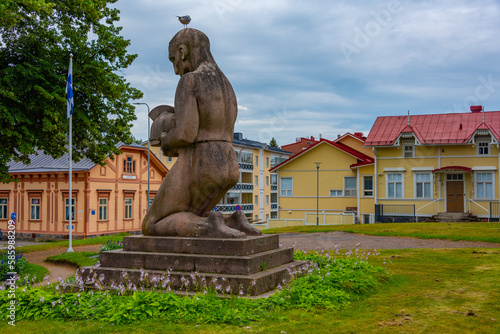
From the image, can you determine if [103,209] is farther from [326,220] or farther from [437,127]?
[437,127]

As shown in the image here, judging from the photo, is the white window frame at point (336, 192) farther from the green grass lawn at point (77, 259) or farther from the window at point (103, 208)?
the green grass lawn at point (77, 259)

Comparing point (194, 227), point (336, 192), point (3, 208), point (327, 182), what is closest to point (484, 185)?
point (336, 192)

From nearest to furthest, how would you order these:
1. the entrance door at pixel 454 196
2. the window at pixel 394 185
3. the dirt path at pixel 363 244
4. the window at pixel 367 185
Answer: the dirt path at pixel 363 244, the entrance door at pixel 454 196, the window at pixel 394 185, the window at pixel 367 185

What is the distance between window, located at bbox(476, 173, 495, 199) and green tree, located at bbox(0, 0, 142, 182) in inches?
918

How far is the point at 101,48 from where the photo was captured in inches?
723

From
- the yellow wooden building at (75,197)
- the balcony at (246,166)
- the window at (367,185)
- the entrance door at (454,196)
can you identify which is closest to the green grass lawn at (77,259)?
the yellow wooden building at (75,197)

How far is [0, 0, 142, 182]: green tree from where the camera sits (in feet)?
50.6

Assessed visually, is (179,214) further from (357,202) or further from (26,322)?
(357,202)

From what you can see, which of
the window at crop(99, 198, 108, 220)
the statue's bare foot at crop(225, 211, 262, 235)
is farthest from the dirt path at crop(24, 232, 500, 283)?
the window at crop(99, 198, 108, 220)

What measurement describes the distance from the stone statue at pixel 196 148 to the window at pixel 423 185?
27650 millimetres

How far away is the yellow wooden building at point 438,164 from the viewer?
3106cm

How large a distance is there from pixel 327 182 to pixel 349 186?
1780 millimetres

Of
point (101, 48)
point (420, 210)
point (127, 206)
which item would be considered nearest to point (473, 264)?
point (101, 48)

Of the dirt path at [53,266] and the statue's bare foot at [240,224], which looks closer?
the statue's bare foot at [240,224]
